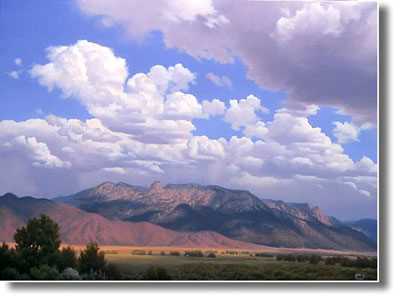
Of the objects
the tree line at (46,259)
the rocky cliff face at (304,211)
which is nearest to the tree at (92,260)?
the tree line at (46,259)

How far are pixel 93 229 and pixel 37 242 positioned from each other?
0.61m

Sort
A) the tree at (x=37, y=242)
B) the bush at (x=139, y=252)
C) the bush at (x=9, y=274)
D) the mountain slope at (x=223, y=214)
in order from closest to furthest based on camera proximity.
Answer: the bush at (x=9, y=274), the tree at (x=37, y=242), the bush at (x=139, y=252), the mountain slope at (x=223, y=214)

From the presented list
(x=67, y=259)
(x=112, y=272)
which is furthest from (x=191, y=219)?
(x=67, y=259)

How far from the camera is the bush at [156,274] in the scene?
24.1 feet

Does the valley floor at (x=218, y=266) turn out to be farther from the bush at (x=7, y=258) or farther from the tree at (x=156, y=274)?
the bush at (x=7, y=258)

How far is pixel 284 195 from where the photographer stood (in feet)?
25.1

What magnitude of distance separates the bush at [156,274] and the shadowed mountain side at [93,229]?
281mm

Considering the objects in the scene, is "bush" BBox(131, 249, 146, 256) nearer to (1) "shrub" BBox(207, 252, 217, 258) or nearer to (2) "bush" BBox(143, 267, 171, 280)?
(2) "bush" BBox(143, 267, 171, 280)

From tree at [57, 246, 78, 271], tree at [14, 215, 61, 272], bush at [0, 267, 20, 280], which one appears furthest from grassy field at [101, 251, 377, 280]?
bush at [0, 267, 20, 280]

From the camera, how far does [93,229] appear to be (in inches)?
297

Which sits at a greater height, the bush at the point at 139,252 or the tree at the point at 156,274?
the bush at the point at 139,252

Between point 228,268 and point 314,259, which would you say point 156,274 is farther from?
point 314,259

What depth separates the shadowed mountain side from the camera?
24.2 ft
